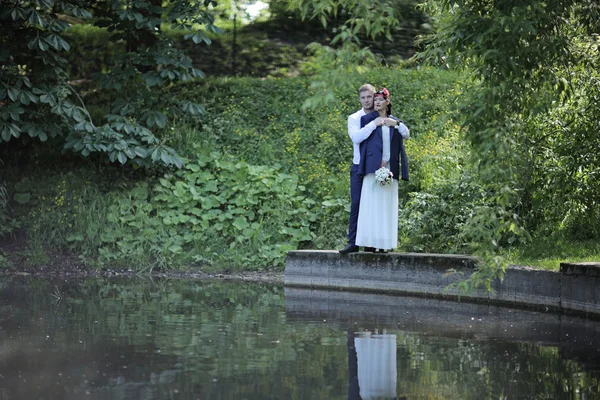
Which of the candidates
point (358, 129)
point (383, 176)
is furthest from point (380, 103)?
point (383, 176)

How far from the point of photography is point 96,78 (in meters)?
14.6

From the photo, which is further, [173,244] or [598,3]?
[173,244]

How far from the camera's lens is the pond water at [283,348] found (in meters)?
5.82

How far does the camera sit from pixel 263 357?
6.80m

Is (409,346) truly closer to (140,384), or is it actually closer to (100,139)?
(140,384)

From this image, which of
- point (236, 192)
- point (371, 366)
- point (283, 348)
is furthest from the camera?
point (236, 192)

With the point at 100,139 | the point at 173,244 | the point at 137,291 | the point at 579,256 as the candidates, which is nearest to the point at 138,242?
the point at 173,244

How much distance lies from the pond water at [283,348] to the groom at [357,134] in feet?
2.82

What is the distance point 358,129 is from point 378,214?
1.02 m

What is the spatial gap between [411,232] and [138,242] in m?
4.03

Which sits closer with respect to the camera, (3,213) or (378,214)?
(378,214)

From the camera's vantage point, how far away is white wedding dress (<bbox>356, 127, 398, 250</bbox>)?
1083 cm

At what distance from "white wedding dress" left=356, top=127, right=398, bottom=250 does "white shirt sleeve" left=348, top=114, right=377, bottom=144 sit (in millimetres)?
225

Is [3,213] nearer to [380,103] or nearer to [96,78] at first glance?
[96,78]
